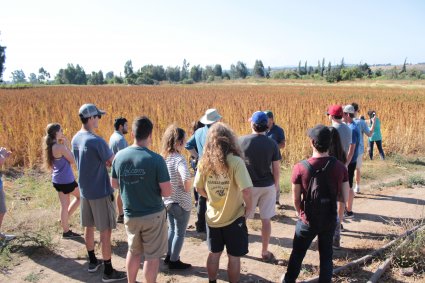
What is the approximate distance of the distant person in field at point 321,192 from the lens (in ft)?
10.6

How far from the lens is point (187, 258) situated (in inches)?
178

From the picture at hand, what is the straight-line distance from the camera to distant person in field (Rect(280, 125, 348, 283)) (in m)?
3.24

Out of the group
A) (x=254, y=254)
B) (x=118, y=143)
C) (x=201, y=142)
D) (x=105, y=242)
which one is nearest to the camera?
(x=105, y=242)

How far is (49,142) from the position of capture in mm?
4676

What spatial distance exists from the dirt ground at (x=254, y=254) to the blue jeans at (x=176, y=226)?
11.5 inches

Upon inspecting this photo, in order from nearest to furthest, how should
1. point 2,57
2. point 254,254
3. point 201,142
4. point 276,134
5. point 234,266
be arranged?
point 234,266 → point 254,254 → point 201,142 → point 276,134 → point 2,57

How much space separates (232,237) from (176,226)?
3.01 feet

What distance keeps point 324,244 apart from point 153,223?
1675 millimetres

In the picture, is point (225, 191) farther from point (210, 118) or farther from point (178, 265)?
point (210, 118)

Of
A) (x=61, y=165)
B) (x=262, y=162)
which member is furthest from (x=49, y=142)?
(x=262, y=162)

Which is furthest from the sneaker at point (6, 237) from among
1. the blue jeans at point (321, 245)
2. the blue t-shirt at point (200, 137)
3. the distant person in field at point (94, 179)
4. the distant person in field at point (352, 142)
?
the distant person in field at point (352, 142)

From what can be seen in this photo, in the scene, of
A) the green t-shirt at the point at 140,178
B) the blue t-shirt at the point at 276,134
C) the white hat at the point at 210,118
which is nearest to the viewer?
the green t-shirt at the point at 140,178

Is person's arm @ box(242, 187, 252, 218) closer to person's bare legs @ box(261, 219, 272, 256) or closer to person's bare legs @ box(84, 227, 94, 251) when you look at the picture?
person's bare legs @ box(261, 219, 272, 256)

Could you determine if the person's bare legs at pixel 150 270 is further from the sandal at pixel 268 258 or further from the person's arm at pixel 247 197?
the sandal at pixel 268 258
